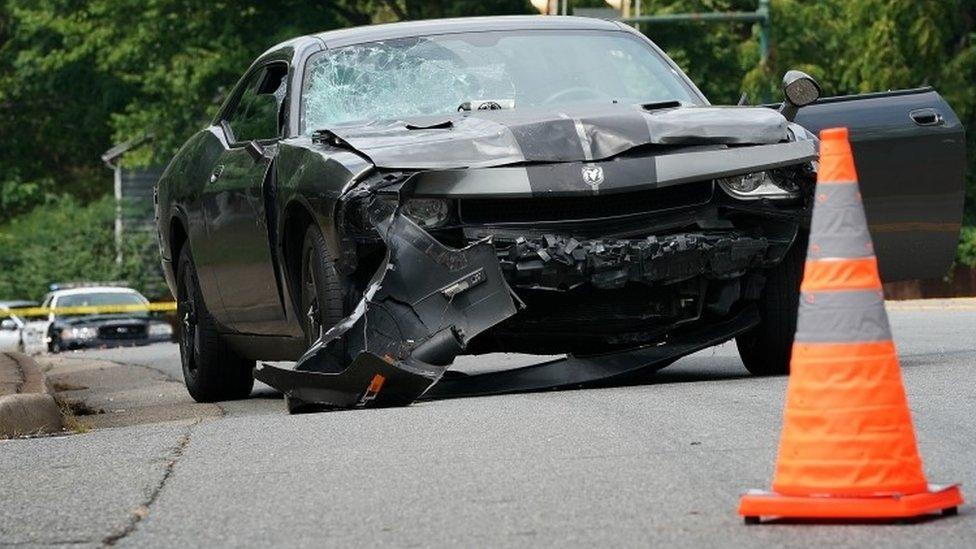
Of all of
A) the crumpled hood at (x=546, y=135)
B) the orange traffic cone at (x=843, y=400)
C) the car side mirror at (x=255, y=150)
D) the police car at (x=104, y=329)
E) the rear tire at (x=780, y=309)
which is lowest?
the police car at (x=104, y=329)

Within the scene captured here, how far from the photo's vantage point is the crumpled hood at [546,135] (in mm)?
9297

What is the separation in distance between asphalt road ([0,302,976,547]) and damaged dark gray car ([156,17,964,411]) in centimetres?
28

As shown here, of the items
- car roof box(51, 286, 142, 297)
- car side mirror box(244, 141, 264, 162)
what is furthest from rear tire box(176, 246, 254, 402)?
car roof box(51, 286, 142, 297)

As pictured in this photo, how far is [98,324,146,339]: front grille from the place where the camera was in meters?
36.2

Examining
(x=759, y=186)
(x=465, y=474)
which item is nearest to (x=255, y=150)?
(x=759, y=186)

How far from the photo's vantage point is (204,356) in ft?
39.9

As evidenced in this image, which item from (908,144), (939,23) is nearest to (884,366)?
(908,144)

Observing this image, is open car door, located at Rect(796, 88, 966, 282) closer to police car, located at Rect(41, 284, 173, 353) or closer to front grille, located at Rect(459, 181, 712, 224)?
front grille, located at Rect(459, 181, 712, 224)

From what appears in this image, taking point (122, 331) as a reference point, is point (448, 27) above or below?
above

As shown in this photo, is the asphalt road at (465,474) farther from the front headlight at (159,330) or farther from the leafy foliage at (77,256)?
the leafy foliage at (77,256)

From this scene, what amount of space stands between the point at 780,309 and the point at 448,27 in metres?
2.20

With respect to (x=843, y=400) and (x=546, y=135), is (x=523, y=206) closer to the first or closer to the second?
(x=546, y=135)

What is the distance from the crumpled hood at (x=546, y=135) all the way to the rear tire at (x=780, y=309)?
24.2 inches

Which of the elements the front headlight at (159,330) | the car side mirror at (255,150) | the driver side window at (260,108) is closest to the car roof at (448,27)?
the driver side window at (260,108)
